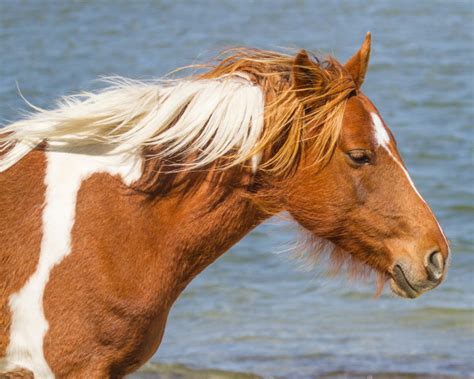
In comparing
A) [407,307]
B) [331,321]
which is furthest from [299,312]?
[407,307]

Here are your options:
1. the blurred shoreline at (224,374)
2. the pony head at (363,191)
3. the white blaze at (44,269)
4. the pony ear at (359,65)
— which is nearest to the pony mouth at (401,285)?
the pony head at (363,191)

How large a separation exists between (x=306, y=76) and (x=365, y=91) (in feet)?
30.0

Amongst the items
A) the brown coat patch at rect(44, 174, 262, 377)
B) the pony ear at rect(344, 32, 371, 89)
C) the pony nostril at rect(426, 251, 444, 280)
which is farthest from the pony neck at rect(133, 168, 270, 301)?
the pony nostril at rect(426, 251, 444, 280)

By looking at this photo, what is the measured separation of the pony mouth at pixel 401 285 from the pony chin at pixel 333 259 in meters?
0.09

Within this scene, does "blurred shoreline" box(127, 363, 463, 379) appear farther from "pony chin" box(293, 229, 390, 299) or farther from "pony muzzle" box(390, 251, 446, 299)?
"pony muzzle" box(390, 251, 446, 299)

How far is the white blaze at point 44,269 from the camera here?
2.98 m

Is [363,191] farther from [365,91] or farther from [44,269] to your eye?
[365,91]

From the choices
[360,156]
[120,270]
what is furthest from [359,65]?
[120,270]

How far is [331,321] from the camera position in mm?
6555

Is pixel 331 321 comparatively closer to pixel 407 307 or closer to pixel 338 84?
pixel 407 307

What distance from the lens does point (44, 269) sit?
299 centimetres

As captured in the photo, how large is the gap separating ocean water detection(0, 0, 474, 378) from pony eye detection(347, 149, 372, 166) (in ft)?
1.24

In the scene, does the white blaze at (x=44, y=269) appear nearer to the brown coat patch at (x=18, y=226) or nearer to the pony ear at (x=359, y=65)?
the brown coat patch at (x=18, y=226)

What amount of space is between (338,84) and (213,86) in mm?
397
